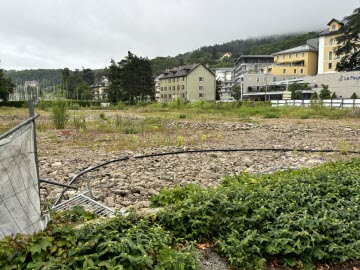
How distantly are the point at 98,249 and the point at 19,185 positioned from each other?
2.45 feet

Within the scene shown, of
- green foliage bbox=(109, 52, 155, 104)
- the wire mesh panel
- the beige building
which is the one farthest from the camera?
the beige building

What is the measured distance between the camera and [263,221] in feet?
9.43

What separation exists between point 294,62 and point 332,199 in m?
69.1

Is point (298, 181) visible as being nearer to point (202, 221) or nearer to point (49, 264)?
point (202, 221)

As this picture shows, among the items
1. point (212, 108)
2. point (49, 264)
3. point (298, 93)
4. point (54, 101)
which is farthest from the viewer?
point (298, 93)

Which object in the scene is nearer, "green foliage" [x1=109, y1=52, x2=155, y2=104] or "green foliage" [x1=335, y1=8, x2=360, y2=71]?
"green foliage" [x1=335, y1=8, x2=360, y2=71]

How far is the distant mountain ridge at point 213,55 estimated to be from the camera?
339 feet

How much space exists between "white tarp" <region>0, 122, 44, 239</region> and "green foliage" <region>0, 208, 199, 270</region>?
0.43ft

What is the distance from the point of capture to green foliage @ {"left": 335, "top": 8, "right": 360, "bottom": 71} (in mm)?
41375

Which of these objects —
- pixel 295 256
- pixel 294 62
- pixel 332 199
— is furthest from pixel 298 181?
pixel 294 62

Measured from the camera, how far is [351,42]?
4269 centimetres

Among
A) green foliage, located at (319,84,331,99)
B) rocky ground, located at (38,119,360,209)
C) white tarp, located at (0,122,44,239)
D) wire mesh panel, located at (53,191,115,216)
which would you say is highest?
green foliage, located at (319,84,331,99)

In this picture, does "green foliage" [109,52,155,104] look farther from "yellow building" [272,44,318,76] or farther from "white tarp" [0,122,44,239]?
"white tarp" [0,122,44,239]

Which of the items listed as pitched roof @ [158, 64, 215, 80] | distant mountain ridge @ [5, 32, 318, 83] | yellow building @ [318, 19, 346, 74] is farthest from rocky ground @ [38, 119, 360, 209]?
distant mountain ridge @ [5, 32, 318, 83]
